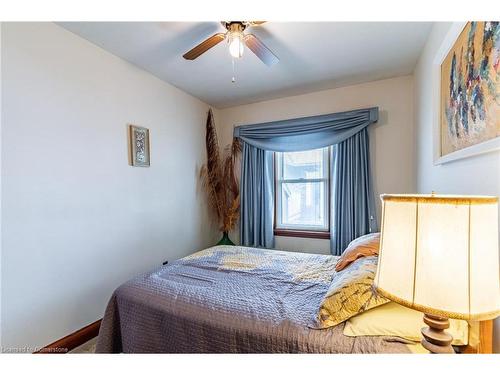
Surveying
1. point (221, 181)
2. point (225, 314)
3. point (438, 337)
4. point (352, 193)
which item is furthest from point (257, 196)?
point (438, 337)

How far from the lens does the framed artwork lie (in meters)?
0.91

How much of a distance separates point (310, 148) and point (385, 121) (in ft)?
2.88

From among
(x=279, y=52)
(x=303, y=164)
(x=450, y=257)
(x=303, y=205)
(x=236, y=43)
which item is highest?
(x=279, y=52)

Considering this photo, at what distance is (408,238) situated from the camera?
2.27 feet

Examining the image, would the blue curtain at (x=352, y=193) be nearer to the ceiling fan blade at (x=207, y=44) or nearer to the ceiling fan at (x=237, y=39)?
the ceiling fan at (x=237, y=39)

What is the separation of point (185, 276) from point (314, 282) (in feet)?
2.95

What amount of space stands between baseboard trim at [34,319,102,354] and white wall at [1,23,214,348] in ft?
0.17

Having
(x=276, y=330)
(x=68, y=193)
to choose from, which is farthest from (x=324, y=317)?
(x=68, y=193)

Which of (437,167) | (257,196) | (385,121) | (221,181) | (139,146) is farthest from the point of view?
(221,181)

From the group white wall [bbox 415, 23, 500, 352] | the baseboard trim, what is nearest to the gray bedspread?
the baseboard trim

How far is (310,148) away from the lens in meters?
3.00

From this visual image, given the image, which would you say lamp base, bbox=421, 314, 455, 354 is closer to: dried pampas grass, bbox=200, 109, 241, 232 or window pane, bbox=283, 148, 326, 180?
window pane, bbox=283, 148, 326, 180

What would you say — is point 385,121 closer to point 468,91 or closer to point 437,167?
point 437,167
